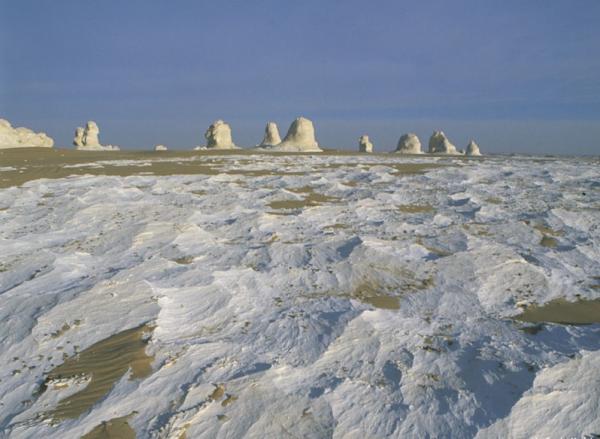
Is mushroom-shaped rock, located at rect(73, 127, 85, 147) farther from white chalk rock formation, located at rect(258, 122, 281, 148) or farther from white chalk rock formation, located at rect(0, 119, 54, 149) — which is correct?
white chalk rock formation, located at rect(258, 122, 281, 148)

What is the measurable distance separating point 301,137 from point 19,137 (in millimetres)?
27257

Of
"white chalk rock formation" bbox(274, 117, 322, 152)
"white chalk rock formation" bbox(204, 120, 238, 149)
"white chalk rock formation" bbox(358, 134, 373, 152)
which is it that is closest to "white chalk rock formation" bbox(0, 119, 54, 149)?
"white chalk rock formation" bbox(204, 120, 238, 149)

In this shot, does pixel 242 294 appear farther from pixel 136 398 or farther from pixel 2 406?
pixel 2 406

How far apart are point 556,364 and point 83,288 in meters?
4.05

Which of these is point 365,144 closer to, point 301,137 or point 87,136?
point 301,137

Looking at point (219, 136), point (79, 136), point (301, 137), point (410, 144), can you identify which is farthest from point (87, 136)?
point (410, 144)

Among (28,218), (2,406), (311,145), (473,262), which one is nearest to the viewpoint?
(2,406)

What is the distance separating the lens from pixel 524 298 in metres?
4.11

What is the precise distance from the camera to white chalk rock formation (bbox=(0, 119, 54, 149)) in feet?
128

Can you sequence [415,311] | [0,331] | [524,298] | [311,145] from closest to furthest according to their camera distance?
1. [0,331]
2. [415,311]
3. [524,298]
4. [311,145]

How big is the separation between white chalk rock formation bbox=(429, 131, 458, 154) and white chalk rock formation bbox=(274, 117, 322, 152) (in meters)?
14.3

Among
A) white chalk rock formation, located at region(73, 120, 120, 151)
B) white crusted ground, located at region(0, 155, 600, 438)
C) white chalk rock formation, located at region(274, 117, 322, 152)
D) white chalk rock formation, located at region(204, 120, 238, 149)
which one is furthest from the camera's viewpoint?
white chalk rock formation, located at region(73, 120, 120, 151)

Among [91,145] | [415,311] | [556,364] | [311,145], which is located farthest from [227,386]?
[91,145]

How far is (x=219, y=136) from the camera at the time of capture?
42.5 meters
